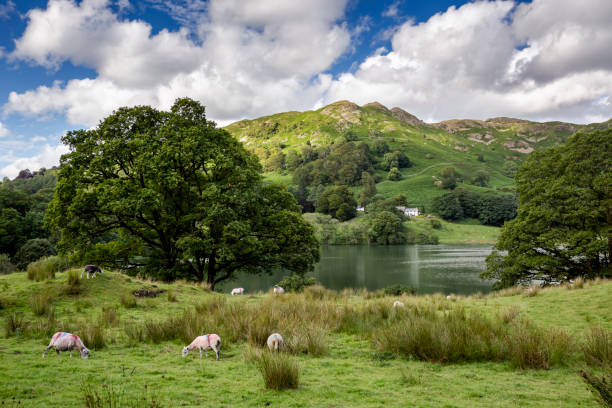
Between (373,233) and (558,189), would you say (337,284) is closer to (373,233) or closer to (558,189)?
(558,189)

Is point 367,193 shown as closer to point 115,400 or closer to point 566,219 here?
point 566,219

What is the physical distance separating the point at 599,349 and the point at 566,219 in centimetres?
1724

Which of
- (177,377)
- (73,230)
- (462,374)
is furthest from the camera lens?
(73,230)

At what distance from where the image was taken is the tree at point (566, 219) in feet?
62.0

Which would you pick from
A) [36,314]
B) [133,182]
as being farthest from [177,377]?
[133,182]

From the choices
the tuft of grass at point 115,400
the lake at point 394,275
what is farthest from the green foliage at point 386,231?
the tuft of grass at point 115,400

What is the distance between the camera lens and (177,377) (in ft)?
15.5

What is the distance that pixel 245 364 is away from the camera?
554cm

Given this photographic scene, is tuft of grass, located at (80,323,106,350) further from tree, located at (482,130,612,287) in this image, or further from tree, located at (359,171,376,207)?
tree, located at (359,171,376,207)

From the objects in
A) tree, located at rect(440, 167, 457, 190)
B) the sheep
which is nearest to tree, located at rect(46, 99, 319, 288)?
the sheep

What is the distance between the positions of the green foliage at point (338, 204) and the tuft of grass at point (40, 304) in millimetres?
92306

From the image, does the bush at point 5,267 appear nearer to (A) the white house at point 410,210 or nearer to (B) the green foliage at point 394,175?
(A) the white house at point 410,210

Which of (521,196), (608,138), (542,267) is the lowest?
(542,267)

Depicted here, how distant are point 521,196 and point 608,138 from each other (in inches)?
214
